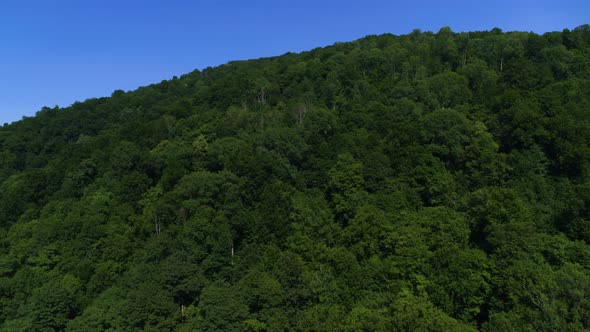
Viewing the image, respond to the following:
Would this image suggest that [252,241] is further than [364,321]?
Yes

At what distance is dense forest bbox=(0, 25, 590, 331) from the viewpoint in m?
32.1

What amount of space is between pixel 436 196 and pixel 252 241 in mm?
23227

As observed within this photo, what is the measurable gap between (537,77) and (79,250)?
3048 inches

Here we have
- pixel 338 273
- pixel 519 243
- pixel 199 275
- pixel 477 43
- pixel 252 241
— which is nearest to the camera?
pixel 519 243

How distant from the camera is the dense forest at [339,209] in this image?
3209 cm

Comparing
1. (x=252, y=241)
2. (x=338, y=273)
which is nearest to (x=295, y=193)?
(x=252, y=241)

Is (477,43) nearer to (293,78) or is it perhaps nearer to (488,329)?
(293,78)

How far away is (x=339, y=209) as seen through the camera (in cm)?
4759

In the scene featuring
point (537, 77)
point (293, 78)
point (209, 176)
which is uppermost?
point (293, 78)

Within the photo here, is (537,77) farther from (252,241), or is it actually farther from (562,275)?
(252,241)

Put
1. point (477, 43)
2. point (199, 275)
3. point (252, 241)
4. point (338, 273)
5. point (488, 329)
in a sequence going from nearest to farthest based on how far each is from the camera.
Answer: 1. point (488, 329)
2. point (338, 273)
3. point (199, 275)
4. point (252, 241)
5. point (477, 43)

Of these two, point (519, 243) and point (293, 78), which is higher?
point (293, 78)

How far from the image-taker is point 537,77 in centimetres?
6562

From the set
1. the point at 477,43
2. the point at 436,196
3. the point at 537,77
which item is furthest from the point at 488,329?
the point at 477,43
